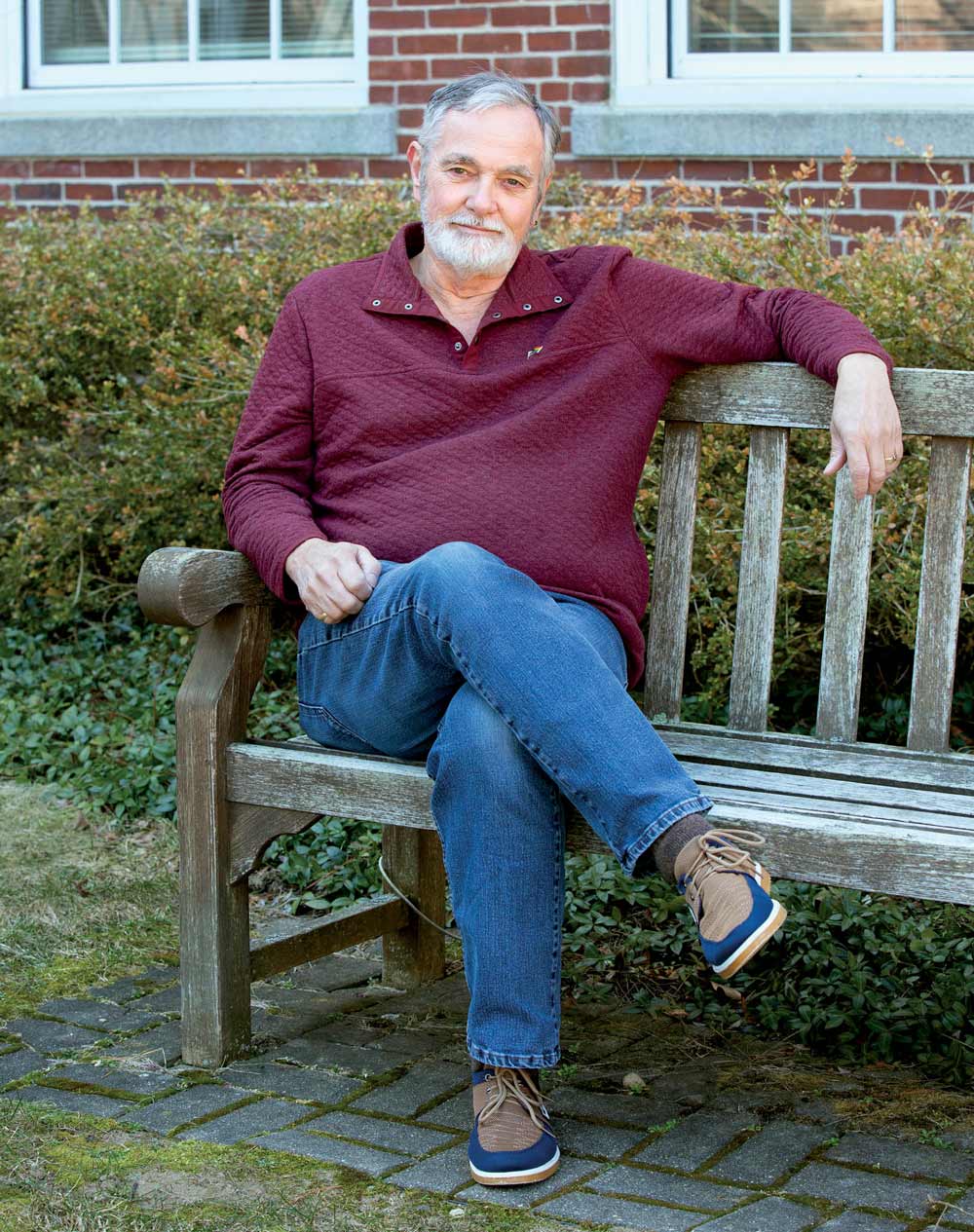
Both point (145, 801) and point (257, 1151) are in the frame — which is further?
point (145, 801)

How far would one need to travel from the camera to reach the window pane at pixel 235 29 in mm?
6926

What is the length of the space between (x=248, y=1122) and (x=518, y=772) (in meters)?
0.76

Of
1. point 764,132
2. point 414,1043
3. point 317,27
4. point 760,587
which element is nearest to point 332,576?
point 760,587

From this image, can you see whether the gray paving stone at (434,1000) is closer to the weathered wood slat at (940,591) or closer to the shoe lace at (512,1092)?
the shoe lace at (512,1092)

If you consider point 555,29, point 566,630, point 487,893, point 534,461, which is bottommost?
point 487,893

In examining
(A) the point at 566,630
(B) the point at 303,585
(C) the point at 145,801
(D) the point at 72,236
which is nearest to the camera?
(A) the point at 566,630

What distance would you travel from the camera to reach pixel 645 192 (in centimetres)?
622

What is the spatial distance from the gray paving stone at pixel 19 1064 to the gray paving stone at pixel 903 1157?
1382 mm

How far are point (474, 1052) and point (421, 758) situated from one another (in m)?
0.54

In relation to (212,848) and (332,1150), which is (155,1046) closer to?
(212,848)

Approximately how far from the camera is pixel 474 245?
310cm

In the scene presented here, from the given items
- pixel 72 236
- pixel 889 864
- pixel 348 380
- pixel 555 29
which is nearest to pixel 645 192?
pixel 555 29

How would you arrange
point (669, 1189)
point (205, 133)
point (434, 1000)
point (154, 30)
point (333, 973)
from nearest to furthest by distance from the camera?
point (669, 1189) < point (434, 1000) < point (333, 973) < point (205, 133) < point (154, 30)

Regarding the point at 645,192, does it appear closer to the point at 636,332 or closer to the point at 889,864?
the point at 636,332
